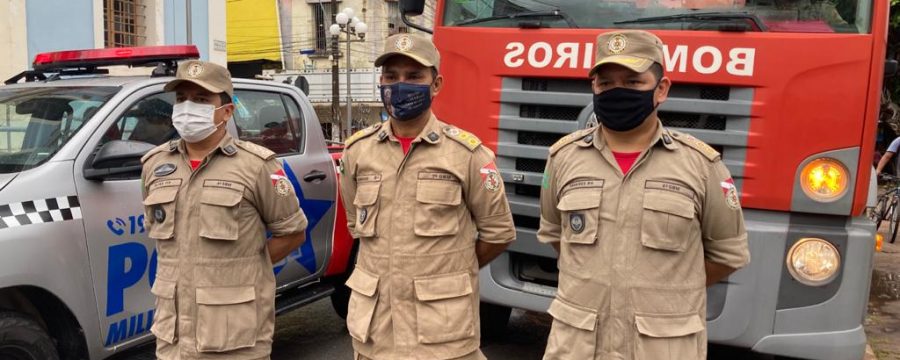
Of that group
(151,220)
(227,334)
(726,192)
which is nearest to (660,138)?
(726,192)

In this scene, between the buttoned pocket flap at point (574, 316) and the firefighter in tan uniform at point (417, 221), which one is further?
the firefighter in tan uniform at point (417, 221)

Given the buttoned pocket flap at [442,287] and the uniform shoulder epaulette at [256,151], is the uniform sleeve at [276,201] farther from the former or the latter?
the buttoned pocket flap at [442,287]

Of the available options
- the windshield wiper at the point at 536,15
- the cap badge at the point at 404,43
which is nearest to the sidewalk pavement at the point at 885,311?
the windshield wiper at the point at 536,15

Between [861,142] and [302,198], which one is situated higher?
[861,142]

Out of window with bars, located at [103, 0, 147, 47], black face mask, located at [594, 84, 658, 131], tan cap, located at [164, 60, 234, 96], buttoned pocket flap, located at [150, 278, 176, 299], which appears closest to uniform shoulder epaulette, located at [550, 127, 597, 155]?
black face mask, located at [594, 84, 658, 131]

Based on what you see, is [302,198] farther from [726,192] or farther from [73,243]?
[726,192]

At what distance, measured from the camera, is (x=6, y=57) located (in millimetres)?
11883

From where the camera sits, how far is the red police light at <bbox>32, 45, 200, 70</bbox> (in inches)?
146

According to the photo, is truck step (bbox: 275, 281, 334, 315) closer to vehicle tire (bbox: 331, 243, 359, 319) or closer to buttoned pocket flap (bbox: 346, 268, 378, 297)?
vehicle tire (bbox: 331, 243, 359, 319)

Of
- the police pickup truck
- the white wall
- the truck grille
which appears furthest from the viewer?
the white wall

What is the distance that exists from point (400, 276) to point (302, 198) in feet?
6.37

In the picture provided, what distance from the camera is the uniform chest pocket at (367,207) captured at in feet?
8.13

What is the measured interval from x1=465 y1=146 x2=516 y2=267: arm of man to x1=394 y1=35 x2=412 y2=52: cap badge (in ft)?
1.45

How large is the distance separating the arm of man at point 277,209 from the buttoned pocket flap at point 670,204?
1358 millimetres
